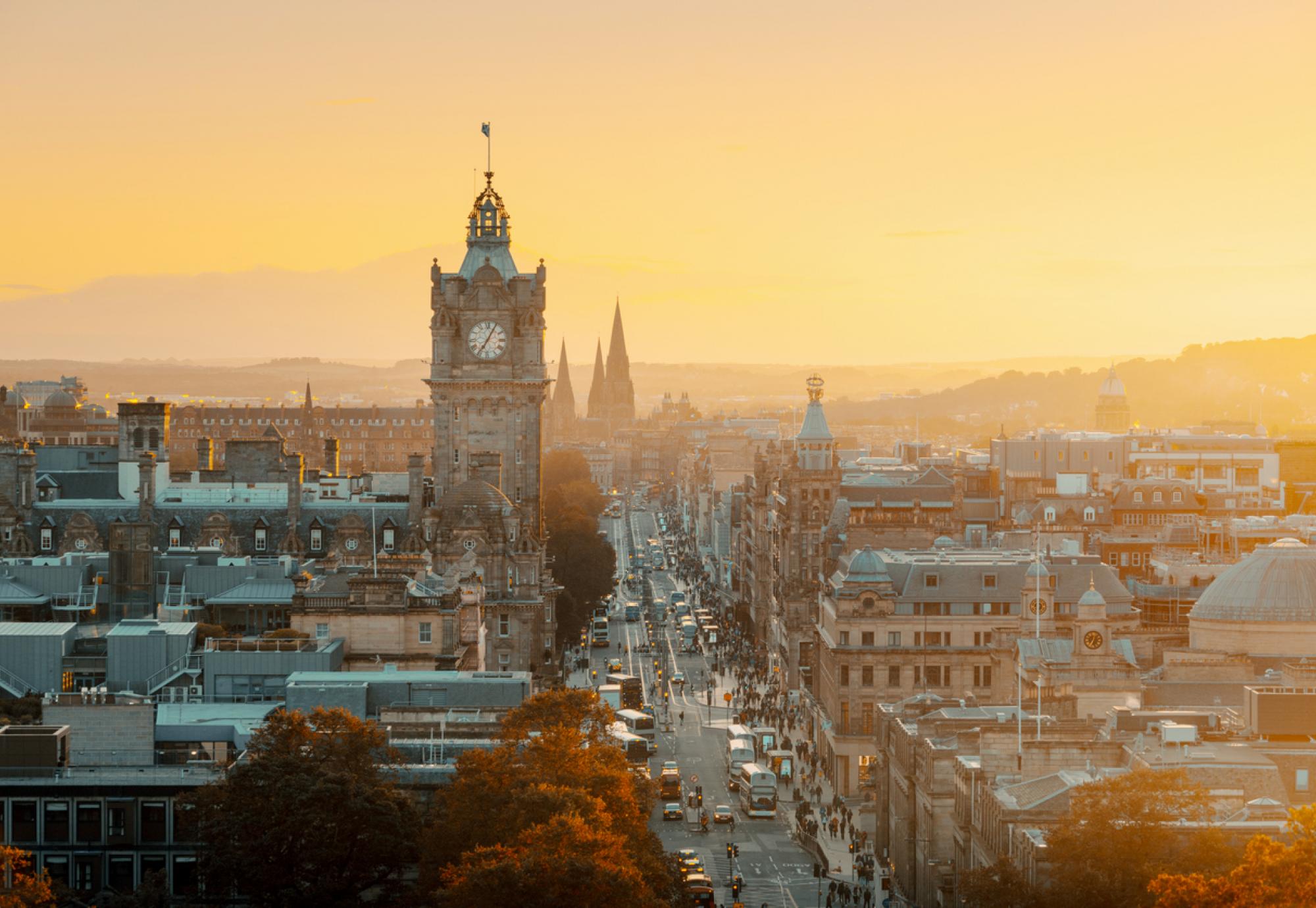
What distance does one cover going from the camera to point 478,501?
147750 mm

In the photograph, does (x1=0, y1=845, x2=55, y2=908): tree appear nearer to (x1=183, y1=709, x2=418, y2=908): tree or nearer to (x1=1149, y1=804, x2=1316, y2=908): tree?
(x1=183, y1=709, x2=418, y2=908): tree

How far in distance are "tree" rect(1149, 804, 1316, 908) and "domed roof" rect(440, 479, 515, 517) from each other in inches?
3343

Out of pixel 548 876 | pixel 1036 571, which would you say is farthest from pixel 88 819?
pixel 1036 571

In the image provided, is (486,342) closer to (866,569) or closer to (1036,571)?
(866,569)

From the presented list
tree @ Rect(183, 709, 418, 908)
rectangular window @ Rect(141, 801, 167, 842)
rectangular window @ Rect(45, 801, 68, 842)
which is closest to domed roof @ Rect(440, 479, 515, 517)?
rectangular window @ Rect(141, 801, 167, 842)

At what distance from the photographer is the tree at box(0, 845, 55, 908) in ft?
221

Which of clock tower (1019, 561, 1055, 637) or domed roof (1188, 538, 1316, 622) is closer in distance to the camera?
domed roof (1188, 538, 1316, 622)

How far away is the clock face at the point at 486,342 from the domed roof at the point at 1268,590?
177ft

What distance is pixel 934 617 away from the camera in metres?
138

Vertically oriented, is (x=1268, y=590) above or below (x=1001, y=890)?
above

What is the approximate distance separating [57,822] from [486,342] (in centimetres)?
7699

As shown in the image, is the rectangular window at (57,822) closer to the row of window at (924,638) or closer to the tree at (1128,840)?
the tree at (1128,840)

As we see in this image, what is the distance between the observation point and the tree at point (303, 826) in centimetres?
8206

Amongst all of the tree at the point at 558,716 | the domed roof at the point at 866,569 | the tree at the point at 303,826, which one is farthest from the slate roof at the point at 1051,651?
the tree at the point at 303,826
